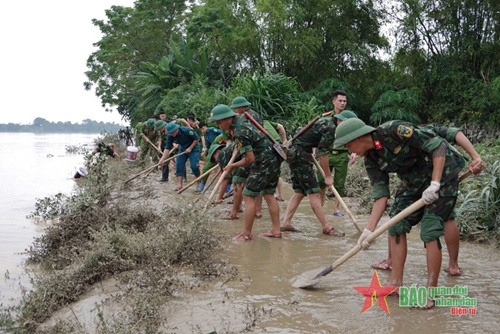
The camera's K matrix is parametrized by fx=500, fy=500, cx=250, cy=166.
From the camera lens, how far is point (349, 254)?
12.9ft

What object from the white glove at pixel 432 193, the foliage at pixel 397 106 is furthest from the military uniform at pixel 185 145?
the foliage at pixel 397 106

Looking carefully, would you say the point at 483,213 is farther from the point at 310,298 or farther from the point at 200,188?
the point at 200,188

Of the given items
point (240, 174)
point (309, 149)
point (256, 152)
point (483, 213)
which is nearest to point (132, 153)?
point (240, 174)

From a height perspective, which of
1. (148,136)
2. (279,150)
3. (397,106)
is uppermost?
(397,106)

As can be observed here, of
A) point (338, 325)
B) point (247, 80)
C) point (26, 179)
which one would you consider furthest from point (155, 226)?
point (26, 179)

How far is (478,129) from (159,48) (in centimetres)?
1851

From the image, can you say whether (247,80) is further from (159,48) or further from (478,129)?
(159,48)

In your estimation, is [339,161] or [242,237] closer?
[242,237]

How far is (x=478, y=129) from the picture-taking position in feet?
53.5

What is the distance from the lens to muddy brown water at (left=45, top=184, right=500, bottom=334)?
3518 mm

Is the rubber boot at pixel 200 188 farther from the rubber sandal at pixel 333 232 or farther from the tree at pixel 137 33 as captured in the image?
the tree at pixel 137 33

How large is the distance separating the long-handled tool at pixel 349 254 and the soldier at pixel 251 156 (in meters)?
1.47

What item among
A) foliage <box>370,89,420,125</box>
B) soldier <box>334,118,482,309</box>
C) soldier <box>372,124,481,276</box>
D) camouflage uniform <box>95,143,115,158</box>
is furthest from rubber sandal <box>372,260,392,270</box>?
foliage <box>370,89,420,125</box>

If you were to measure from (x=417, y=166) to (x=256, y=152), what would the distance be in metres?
2.20
